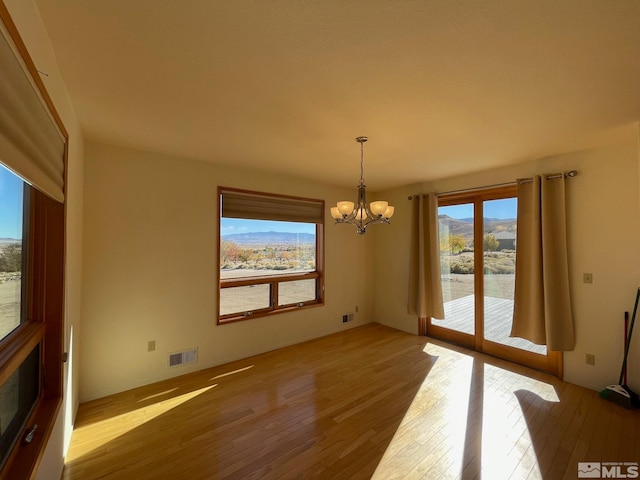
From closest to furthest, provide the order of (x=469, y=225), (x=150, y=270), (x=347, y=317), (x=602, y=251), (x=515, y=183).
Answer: (x=602, y=251), (x=150, y=270), (x=515, y=183), (x=469, y=225), (x=347, y=317)

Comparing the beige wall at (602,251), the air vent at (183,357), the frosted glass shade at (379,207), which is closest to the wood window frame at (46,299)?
Answer: the air vent at (183,357)

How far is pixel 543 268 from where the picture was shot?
10.1 ft

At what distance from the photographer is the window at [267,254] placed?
3.56 m

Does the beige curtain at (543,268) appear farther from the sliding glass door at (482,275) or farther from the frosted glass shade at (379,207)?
the frosted glass shade at (379,207)

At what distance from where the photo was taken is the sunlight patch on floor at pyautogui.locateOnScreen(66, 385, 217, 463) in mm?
2012

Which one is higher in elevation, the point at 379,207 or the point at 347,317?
the point at 379,207

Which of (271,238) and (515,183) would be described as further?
(271,238)

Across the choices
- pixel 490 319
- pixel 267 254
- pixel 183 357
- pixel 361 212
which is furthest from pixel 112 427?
pixel 490 319

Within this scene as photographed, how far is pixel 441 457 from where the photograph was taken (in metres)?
1.93

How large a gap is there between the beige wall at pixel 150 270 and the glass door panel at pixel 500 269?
120 inches

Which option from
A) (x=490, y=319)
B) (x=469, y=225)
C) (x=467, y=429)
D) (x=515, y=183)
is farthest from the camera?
(x=469, y=225)

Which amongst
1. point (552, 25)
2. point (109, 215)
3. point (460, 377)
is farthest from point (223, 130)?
point (460, 377)

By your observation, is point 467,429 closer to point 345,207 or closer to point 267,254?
point 345,207

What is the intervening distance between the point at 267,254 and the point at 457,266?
2.82 meters
